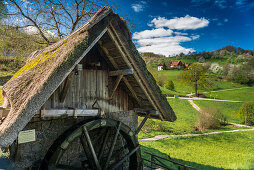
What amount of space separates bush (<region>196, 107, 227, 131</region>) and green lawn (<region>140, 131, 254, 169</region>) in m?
2.79

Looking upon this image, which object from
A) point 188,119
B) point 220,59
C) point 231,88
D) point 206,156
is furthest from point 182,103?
point 220,59

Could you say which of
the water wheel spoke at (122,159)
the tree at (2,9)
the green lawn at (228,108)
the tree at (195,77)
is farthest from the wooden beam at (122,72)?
the tree at (195,77)

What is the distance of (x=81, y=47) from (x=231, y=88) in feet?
164

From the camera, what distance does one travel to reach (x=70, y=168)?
12.9ft

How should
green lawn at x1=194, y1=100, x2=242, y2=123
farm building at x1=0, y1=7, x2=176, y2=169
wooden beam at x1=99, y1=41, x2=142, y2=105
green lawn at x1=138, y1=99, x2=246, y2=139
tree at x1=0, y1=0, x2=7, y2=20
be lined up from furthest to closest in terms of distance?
green lawn at x1=194, y1=100, x2=242, y2=123 < green lawn at x1=138, y1=99, x2=246, y2=139 < tree at x1=0, y1=0, x2=7, y2=20 < wooden beam at x1=99, y1=41, x2=142, y2=105 < farm building at x1=0, y1=7, x2=176, y2=169

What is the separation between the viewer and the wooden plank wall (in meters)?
4.20

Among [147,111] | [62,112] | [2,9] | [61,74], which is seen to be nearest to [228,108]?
[147,111]

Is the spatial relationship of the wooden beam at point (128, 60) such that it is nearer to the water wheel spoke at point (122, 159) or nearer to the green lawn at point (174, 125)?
the water wheel spoke at point (122, 159)

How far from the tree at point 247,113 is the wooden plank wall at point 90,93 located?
24295mm

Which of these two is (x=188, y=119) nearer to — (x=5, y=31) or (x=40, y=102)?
(x=5, y=31)

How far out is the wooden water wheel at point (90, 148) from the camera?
12.1 ft

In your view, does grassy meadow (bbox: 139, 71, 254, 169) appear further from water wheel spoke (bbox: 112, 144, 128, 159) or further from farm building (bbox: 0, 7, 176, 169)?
farm building (bbox: 0, 7, 176, 169)

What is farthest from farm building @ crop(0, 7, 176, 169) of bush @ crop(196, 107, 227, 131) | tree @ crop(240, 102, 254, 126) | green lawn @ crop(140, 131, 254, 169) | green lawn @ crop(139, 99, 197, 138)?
tree @ crop(240, 102, 254, 126)

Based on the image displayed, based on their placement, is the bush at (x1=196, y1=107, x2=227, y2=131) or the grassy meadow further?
the bush at (x1=196, y1=107, x2=227, y2=131)
